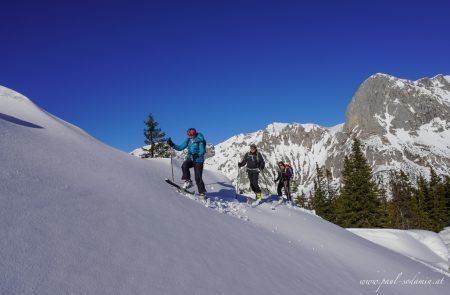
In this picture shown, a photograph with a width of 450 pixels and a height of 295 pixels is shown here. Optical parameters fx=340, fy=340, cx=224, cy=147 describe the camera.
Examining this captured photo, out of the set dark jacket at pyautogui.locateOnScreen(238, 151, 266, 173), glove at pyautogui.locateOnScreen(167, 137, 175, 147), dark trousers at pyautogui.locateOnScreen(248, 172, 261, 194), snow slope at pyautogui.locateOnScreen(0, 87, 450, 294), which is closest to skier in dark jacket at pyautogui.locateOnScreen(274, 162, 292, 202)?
dark trousers at pyautogui.locateOnScreen(248, 172, 261, 194)

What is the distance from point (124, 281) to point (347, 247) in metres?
9.74

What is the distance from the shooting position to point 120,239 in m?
4.93

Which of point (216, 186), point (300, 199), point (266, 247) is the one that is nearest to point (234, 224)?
point (266, 247)

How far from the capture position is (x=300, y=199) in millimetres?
56156

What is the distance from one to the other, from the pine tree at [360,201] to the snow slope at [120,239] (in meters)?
29.7

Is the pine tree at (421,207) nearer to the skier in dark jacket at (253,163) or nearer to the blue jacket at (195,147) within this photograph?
the skier in dark jacket at (253,163)

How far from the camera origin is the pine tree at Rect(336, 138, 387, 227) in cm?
3922

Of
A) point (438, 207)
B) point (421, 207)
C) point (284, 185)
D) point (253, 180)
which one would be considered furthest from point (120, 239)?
point (438, 207)

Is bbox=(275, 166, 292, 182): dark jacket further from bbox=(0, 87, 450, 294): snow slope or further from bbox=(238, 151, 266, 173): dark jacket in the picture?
bbox=(0, 87, 450, 294): snow slope

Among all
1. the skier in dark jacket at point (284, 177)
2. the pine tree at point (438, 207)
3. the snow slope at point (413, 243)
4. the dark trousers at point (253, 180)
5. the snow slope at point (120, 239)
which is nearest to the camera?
the snow slope at point (120, 239)

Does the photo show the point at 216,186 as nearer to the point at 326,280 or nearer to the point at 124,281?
the point at 326,280

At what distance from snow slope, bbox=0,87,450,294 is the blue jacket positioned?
144 cm

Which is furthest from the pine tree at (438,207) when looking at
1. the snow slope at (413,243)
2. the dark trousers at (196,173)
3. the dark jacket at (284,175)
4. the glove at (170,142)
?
the glove at (170,142)

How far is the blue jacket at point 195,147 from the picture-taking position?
1194 cm
